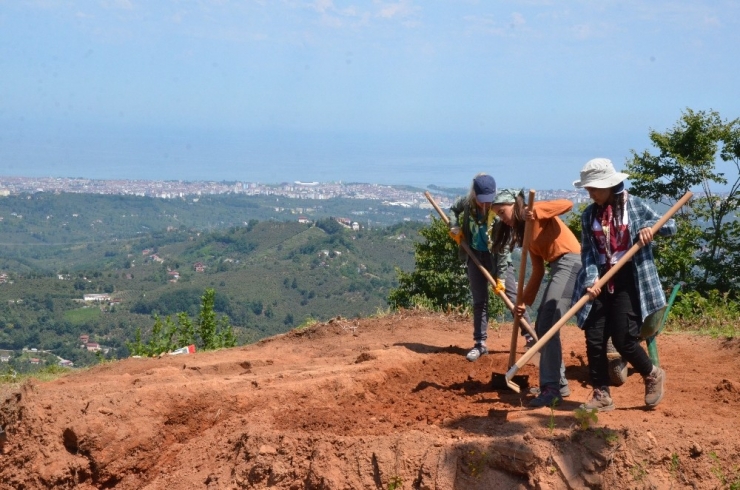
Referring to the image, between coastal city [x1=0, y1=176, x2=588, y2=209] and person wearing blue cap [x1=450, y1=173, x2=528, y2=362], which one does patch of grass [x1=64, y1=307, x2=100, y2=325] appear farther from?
coastal city [x1=0, y1=176, x2=588, y2=209]

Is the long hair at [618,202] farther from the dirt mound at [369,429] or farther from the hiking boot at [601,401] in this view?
the dirt mound at [369,429]

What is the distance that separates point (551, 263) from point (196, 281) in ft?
212

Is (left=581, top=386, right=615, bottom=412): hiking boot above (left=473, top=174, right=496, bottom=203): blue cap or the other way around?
the other way around

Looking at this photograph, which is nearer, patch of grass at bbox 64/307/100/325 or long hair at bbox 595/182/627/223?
long hair at bbox 595/182/627/223

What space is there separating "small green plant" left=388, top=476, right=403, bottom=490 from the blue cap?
297cm

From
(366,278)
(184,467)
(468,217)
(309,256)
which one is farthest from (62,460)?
(309,256)

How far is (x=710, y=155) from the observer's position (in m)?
18.0

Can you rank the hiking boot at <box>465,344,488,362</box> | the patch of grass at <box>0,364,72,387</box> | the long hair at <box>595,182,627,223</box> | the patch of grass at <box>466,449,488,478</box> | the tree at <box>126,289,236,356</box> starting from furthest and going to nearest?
the tree at <box>126,289,236,356</box> < the patch of grass at <box>0,364,72,387</box> < the hiking boot at <box>465,344,488,362</box> < the long hair at <box>595,182,627,223</box> < the patch of grass at <box>466,449,488,478</box>

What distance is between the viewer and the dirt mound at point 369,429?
484 cm

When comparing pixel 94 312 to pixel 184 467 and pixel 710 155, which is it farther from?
pixel 184 467

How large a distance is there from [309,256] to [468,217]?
6205 cm

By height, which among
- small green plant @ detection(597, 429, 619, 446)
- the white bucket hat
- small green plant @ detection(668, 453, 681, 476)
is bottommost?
small green plant @ detection(668, 453, 681, 476)

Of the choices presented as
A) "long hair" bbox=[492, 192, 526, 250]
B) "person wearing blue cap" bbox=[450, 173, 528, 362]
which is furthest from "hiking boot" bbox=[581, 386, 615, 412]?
"person wearing blue cap" bbox=[450, 173, 528, 362]

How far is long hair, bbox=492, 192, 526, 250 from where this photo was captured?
6051mm
